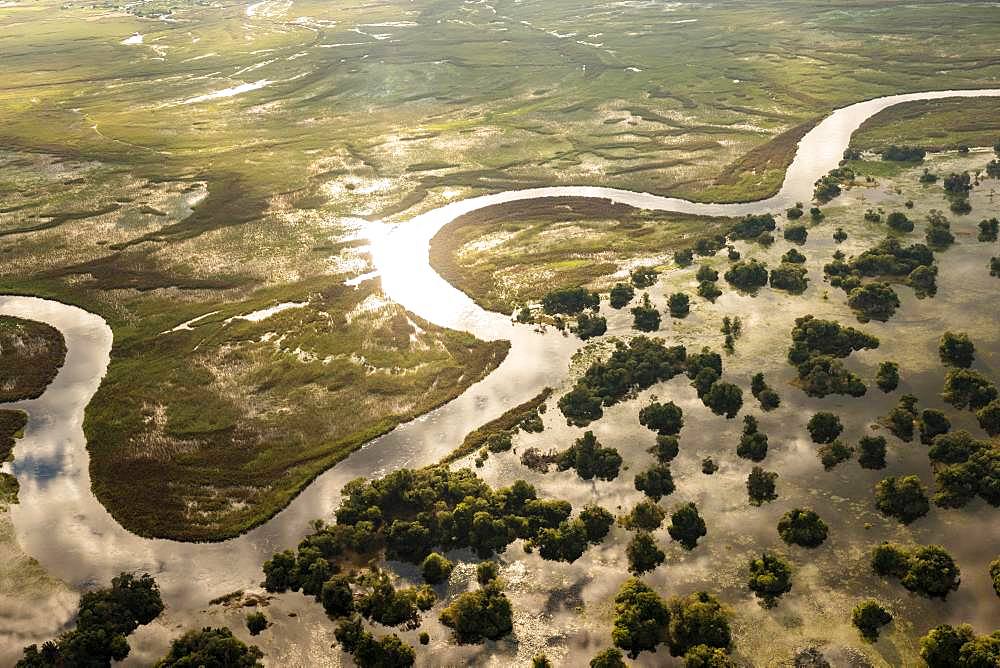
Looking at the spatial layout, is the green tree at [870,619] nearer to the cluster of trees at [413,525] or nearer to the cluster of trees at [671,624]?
the cluster of trees at [671,624]

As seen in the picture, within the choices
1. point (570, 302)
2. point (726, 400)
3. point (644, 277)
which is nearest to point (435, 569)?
point (726, 400)

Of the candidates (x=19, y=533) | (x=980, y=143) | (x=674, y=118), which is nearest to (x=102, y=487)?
(x=19, y=533)

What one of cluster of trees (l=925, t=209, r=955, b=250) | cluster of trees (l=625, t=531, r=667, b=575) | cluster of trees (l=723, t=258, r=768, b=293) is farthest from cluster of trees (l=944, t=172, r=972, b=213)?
cluster of trees (l=625, t=531, r=667, b=575)

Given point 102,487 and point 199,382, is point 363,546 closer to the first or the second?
point 102,487

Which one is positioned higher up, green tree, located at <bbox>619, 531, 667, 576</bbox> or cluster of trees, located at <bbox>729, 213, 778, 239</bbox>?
cluster of trees, located at <bbox>729, 213, 778, 239</bbox>

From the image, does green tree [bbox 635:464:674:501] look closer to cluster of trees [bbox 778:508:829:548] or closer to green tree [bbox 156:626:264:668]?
cluster of trees [bbox 778:508:829:548]
